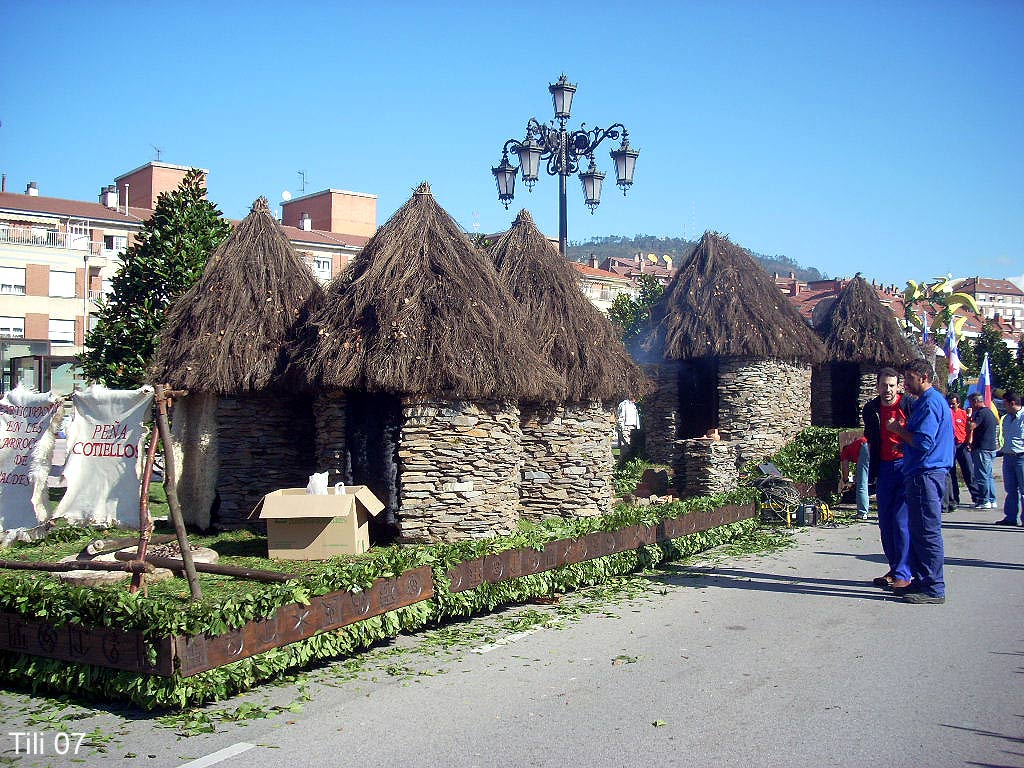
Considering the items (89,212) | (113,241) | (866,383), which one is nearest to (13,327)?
(113,241)

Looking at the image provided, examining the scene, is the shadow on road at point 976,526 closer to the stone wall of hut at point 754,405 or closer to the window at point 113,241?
the stone wall of hut at point 754,405

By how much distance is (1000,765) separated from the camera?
5039 mm

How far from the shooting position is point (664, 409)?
67.5 feet

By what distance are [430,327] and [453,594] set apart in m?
3.84

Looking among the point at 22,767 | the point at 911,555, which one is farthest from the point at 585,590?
the point at 22,767

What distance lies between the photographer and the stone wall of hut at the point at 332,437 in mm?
11633

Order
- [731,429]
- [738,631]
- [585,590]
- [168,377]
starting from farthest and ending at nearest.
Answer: [731,429] → [168,377] → [585,590] → [738,631]

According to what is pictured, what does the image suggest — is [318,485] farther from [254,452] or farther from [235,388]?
[254,452]

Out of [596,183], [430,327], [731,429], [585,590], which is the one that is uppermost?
[596,183]

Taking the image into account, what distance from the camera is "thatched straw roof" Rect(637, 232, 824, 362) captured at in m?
19.0

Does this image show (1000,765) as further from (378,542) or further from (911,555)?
(378,542)

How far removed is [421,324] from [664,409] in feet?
34.4

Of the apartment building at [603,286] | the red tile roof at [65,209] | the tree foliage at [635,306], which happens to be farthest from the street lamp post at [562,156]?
the apartment building at [603,286]

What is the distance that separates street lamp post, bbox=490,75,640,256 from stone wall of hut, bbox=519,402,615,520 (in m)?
3.15
